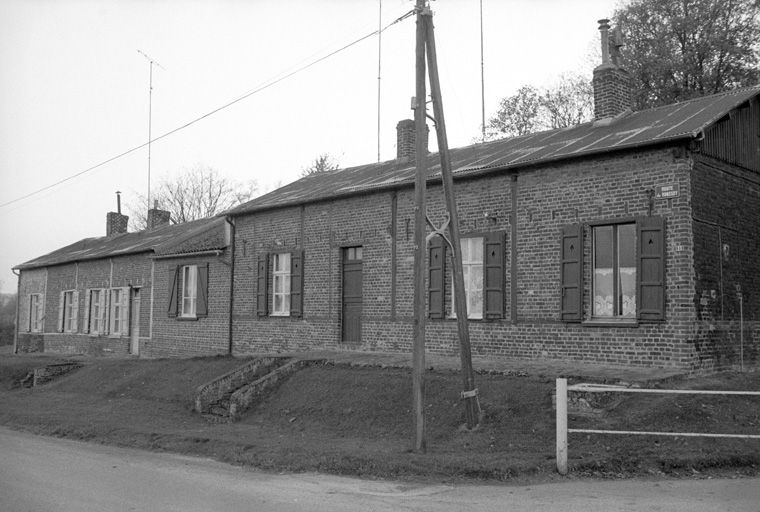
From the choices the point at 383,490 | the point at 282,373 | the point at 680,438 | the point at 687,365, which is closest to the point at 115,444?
the point at 282,373

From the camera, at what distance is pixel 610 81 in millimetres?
16938

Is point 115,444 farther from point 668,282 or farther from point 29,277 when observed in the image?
point 29,277

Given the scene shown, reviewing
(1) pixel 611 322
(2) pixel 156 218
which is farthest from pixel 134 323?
(1) pixel 611 322

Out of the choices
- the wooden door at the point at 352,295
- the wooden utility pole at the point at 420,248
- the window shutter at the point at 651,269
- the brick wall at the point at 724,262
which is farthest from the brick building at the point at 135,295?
the brick wall at the point at 724,262

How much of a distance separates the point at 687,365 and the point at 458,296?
4328mm

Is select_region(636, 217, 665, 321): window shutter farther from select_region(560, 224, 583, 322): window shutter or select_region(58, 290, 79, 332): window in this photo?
select_region(58, 290, 79, 332): window

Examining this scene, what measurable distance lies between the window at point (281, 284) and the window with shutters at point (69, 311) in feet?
46.3

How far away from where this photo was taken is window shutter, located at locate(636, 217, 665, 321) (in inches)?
504

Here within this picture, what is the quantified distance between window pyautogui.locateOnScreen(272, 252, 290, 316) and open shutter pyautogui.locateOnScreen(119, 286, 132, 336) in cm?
908

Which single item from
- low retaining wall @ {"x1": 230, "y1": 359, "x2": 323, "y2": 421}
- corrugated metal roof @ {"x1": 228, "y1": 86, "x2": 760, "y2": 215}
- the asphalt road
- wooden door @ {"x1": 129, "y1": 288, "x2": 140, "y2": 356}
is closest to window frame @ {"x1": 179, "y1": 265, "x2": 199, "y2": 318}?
corrugated metal roof @ {"x1": 228, "y1": 86, "x2": 760, "y2": 215}

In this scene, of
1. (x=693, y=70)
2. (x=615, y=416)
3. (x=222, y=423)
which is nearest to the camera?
(x=615, y=416)

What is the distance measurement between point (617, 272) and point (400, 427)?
4872mm

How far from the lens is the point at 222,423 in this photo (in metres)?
14.8

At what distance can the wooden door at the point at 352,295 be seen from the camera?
18.3 m
